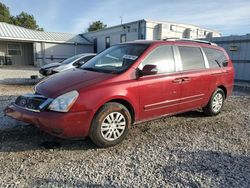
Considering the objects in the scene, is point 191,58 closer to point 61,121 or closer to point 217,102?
point 217,102

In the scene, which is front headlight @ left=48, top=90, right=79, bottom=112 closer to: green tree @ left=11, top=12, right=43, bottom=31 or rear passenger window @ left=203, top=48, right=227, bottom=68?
rear passenger window @ left=203, top=48, right=227, bottom=68

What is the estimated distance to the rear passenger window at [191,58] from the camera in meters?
4.79

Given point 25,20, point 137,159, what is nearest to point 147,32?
point 137,159

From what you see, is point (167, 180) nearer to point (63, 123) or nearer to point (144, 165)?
point (144, 165)

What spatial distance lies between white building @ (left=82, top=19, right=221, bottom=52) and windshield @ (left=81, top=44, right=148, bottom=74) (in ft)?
43.8

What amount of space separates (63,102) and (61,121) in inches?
11.5

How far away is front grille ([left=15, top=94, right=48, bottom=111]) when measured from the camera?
11.4 feet

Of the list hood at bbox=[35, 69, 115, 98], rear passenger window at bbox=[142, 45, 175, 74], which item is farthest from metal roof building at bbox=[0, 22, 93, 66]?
rear passenger window at bbox=[142, 45, 175, 74]

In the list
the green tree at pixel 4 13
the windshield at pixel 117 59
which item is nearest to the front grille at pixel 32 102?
the windshield at pixel 117 59

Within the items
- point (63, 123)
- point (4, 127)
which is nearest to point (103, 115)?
point (63, 123)

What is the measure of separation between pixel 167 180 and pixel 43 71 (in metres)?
9.06

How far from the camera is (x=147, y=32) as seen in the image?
57.4 feet

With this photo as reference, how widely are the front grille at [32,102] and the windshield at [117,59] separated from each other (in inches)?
47.4

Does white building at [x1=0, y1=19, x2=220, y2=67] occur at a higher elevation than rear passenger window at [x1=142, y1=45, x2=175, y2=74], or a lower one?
higher
